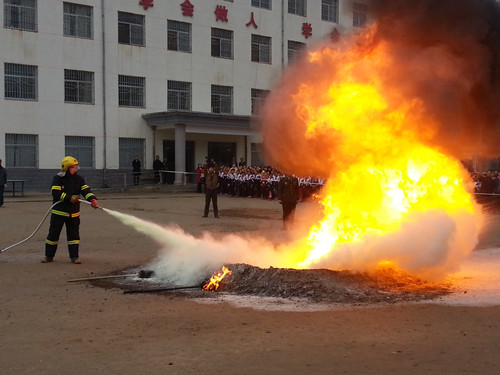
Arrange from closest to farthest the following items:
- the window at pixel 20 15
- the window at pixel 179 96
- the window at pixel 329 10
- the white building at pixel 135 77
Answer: the window at pixel 20 15, the white building at pixel 135 77, the window at pixel 179 96, the window at pixel 329 10

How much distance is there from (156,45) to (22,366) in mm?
31493

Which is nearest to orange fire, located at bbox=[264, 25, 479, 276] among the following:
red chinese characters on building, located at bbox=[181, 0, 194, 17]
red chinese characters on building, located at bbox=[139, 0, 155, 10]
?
red chinese characters on building, located at bbox=[139, 0, 155, 10]

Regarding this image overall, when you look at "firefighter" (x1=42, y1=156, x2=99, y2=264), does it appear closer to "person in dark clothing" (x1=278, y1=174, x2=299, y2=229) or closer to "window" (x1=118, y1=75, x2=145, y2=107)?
"person in dark clothing" (x1=278, y1=174, x2=299, y2=229)

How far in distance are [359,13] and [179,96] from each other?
27761 mm

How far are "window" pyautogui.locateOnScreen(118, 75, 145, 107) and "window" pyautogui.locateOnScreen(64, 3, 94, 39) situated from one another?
3.02 m

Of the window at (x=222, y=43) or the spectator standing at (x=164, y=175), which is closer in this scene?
the spectator standing at (x=164, y=175)

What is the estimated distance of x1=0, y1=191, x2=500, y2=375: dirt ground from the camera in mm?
5223

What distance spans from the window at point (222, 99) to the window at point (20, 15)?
1141cm

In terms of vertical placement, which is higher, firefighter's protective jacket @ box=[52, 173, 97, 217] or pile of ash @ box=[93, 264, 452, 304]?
firefighter's protective jacket @ box=[52, 173, 97, 217]

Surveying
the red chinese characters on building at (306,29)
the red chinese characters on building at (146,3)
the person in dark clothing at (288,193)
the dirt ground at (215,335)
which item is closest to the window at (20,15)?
the red chinese characters on building at (146,3)

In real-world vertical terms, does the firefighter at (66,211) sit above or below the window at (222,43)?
below

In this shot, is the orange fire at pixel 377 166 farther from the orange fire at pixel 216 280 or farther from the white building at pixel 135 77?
the white building at pixel 135 77

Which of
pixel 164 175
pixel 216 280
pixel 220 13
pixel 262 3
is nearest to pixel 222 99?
pixel 220 13

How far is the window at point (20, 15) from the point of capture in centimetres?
3025
